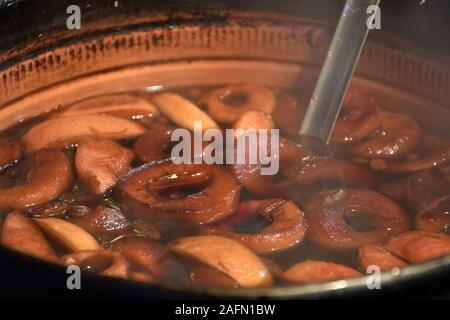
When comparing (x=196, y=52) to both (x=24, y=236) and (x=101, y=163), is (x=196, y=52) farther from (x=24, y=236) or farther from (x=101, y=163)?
(x=24, y=236)

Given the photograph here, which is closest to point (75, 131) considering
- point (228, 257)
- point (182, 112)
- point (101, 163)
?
point (101, 163)

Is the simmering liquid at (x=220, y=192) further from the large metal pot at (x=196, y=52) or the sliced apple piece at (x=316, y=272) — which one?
the large metal pot at (x=196, y=52)

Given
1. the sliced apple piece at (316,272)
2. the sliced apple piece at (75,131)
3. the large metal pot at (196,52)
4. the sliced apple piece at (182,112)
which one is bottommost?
the sliced apple piece at (316,272)

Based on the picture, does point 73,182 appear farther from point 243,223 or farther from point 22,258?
point 22,258

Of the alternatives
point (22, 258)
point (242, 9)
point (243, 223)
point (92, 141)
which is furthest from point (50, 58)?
point (22, 258)

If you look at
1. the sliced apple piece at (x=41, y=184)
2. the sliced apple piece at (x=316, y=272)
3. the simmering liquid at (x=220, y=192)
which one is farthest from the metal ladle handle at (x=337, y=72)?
the sliced apple piece at (x=41, y=184)
